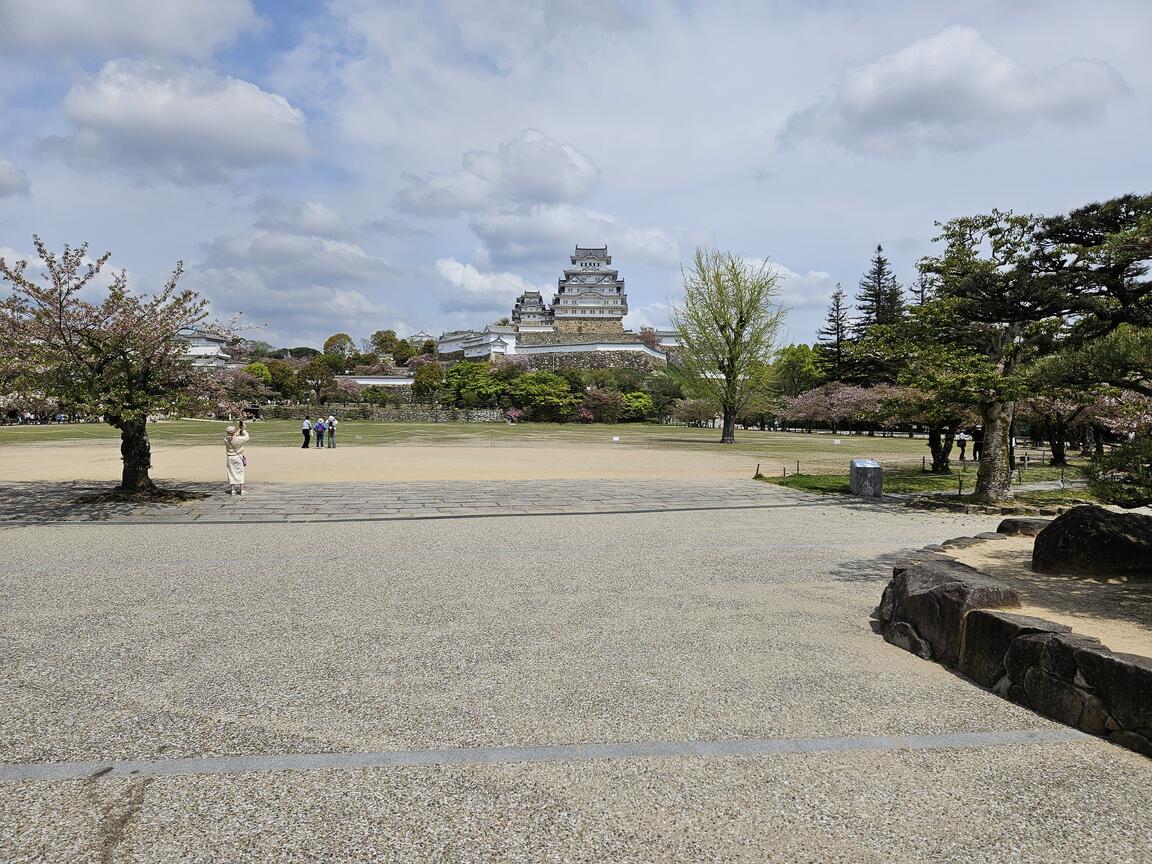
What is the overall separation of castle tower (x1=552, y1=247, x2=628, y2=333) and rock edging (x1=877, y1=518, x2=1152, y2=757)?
8807cm

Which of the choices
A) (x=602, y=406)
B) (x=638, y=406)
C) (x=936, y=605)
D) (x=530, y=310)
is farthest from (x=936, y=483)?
(x=530, y=310)

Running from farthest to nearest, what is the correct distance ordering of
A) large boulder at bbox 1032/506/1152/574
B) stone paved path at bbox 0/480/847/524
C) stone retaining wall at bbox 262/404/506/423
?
stone retaining wall at bbox 262/404/506/423
stone paved path at bbox 0/480/847/524
large boulder at bbox 1032/506/1152/574

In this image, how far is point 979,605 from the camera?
461 cm

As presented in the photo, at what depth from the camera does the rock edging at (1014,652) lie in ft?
11.4

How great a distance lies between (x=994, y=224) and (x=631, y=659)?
11647mm

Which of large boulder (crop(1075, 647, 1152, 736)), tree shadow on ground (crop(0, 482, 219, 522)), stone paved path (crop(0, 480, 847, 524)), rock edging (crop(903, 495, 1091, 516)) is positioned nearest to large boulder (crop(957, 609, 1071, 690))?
large boulder (crop(1075, 647, 1152, 736))

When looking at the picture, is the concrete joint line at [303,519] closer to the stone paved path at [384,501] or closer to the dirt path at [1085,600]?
the stone paved path at [384,501]

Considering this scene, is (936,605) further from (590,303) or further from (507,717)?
(590,303)

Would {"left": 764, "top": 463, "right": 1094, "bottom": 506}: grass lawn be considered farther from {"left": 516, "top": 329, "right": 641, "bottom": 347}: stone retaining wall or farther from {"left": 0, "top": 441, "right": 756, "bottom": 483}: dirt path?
{"left": 516, "top": 329, "right": 641, "bottom": 347}: stone retaining wall

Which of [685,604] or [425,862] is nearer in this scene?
[425,862]

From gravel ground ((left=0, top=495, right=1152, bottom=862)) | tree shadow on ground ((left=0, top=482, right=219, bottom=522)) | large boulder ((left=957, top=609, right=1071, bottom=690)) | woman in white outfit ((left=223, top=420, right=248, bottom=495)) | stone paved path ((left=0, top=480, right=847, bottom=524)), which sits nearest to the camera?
gravel ground ((left=0, top=495, right=1152, bottom=862))

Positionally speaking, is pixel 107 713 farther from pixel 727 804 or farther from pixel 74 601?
pixel 727 804

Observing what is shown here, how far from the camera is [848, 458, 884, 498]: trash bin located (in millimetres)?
13734

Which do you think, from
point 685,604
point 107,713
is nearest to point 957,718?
point 685,604
